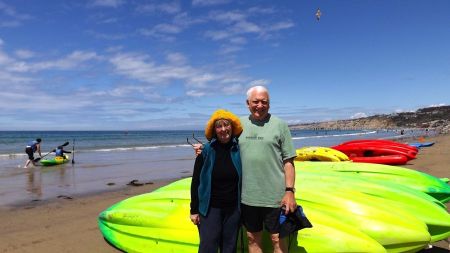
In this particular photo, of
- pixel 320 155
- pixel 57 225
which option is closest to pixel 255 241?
pixel 57 225

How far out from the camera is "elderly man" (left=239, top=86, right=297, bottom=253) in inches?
129

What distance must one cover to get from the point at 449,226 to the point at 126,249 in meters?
3.87

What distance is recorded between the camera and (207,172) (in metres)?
3.35

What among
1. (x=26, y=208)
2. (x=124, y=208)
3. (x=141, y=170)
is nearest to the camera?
(x=124, y=208)

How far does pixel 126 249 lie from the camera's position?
16.3ft

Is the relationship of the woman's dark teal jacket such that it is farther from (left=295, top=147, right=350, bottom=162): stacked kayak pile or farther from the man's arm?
(left=295, top=147, right=350, bottom=162): stacked kayak pile

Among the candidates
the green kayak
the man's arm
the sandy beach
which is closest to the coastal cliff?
the green kayak

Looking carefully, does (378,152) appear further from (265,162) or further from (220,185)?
(220,185)

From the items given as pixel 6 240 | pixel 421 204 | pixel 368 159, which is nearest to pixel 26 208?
pixel 6 240

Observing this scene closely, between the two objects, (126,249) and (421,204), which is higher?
(421,204)

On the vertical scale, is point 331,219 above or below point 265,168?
below

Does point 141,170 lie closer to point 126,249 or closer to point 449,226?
point 126,249

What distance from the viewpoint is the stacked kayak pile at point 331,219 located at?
399 cm

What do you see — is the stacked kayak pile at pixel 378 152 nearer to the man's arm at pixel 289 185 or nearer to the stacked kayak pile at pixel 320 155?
the stacked kayak pile at pixel 320 155
